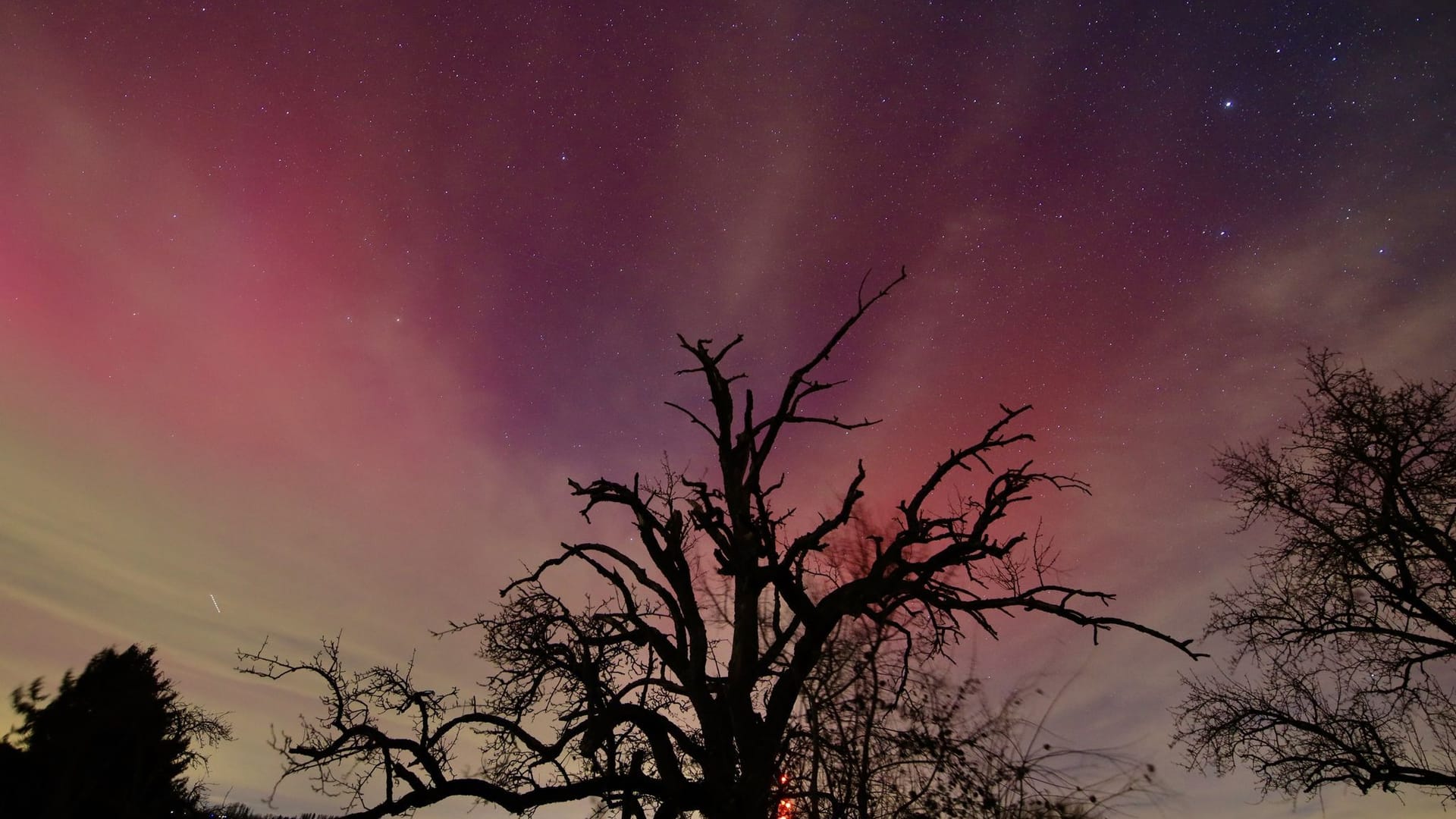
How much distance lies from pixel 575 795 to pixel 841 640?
22.8ft

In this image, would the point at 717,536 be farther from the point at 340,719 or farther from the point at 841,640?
the point at 841,640

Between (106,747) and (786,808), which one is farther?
(106,747)

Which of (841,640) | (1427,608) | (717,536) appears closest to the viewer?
(841,640)

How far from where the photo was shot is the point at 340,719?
10.8m

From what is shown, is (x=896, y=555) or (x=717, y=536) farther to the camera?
(x=717, y=536)

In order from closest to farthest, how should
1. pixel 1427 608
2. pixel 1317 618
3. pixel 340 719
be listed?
pixel 340 719 → pixel 1427 608 → pixel 1317 618

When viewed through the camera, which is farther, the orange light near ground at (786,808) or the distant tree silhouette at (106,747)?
the distant tree silhouette at (106,747)

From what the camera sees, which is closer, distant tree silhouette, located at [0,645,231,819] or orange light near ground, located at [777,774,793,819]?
orange light near ground, located at [777,774,793,819]

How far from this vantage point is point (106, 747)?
15203 millimetres

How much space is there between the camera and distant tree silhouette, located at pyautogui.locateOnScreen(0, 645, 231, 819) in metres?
12.4

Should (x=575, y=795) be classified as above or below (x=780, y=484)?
below

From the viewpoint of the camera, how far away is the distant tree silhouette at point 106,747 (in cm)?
1236

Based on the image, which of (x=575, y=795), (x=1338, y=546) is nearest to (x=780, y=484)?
(x=575, y=795)

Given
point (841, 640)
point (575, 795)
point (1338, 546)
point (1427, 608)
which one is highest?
point (1338, 546)
